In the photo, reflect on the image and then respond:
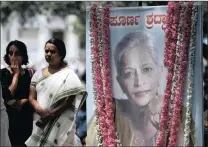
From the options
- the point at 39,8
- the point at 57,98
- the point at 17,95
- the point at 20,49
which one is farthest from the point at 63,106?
the point at 39,8

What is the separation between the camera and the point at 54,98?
6.13 meters

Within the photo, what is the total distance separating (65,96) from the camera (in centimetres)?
611

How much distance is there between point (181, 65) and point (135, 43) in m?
0.54

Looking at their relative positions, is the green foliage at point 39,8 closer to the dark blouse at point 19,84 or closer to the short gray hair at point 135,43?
the dark blouse at point 19,84

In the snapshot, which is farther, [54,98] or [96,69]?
[54,98]

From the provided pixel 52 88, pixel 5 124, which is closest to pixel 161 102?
pixel 52 88

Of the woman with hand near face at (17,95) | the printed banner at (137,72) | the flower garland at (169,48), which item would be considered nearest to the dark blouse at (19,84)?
the woman with hand near face at (17,95)

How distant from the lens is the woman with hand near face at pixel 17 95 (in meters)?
6.22

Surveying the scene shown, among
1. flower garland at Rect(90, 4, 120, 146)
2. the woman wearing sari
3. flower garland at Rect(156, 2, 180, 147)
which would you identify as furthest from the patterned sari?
flower garland at Rect(156, 2, 180, 147)

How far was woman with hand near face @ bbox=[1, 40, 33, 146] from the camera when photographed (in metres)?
6.22

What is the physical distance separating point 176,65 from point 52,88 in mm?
1340

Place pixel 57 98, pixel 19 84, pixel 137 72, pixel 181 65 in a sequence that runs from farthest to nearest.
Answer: pixel 19 84 < pixel 57 98 < pixel 137 72 < pixel 181 65

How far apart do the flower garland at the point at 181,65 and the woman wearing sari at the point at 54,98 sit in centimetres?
100

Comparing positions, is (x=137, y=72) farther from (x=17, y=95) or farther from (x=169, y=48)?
(x=17, y=95)
